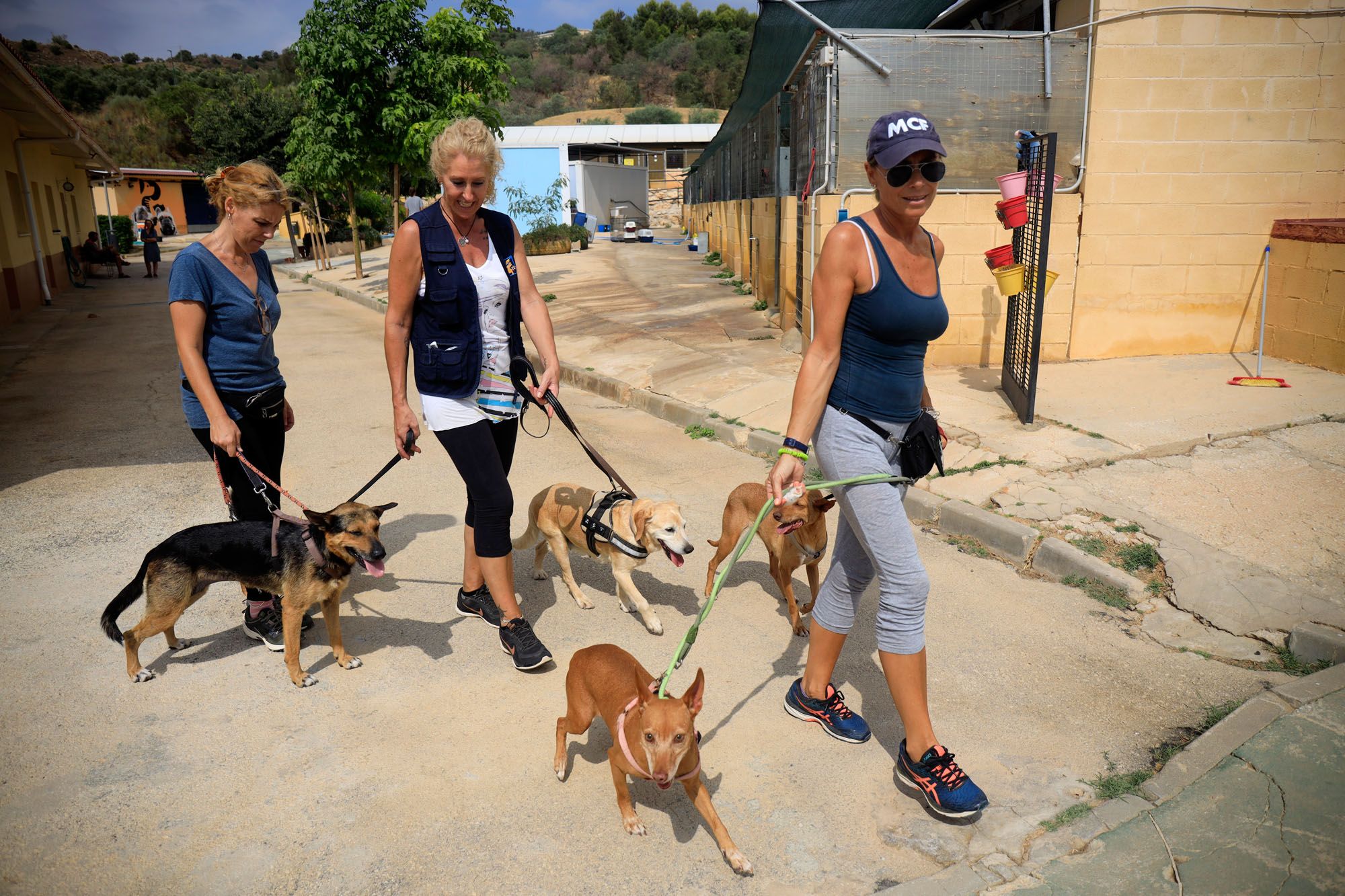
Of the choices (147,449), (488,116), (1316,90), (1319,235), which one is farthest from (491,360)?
(488,116)

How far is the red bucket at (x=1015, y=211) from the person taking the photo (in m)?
7.11

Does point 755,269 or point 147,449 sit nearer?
point 147,449

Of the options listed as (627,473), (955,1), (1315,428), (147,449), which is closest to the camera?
(1315,428)

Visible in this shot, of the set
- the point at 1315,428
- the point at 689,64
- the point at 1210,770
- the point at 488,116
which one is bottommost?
the point at 1210,770

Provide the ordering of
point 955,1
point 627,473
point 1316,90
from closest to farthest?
1. point 627,473
2. point 1316,90
3. point 955,1

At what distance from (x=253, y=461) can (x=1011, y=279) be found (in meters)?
5.94

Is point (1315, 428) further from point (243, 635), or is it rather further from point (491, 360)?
point (243, 635)

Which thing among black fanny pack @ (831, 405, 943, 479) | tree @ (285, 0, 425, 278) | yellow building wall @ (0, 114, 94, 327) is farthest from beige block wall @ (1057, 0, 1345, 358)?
yellow building wall @ (0, 114, 94, 327)

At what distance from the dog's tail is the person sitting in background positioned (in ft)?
89.6

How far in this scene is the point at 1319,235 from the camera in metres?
7.67

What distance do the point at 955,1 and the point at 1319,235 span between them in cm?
499

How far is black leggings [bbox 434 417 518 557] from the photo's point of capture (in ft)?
11.8

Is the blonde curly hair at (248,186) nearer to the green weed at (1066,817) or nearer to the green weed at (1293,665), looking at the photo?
the green weed at (1066,817)

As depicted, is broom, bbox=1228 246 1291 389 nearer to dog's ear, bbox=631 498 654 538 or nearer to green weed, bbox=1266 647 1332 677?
green weed, bbox=1266 647 1332 677
